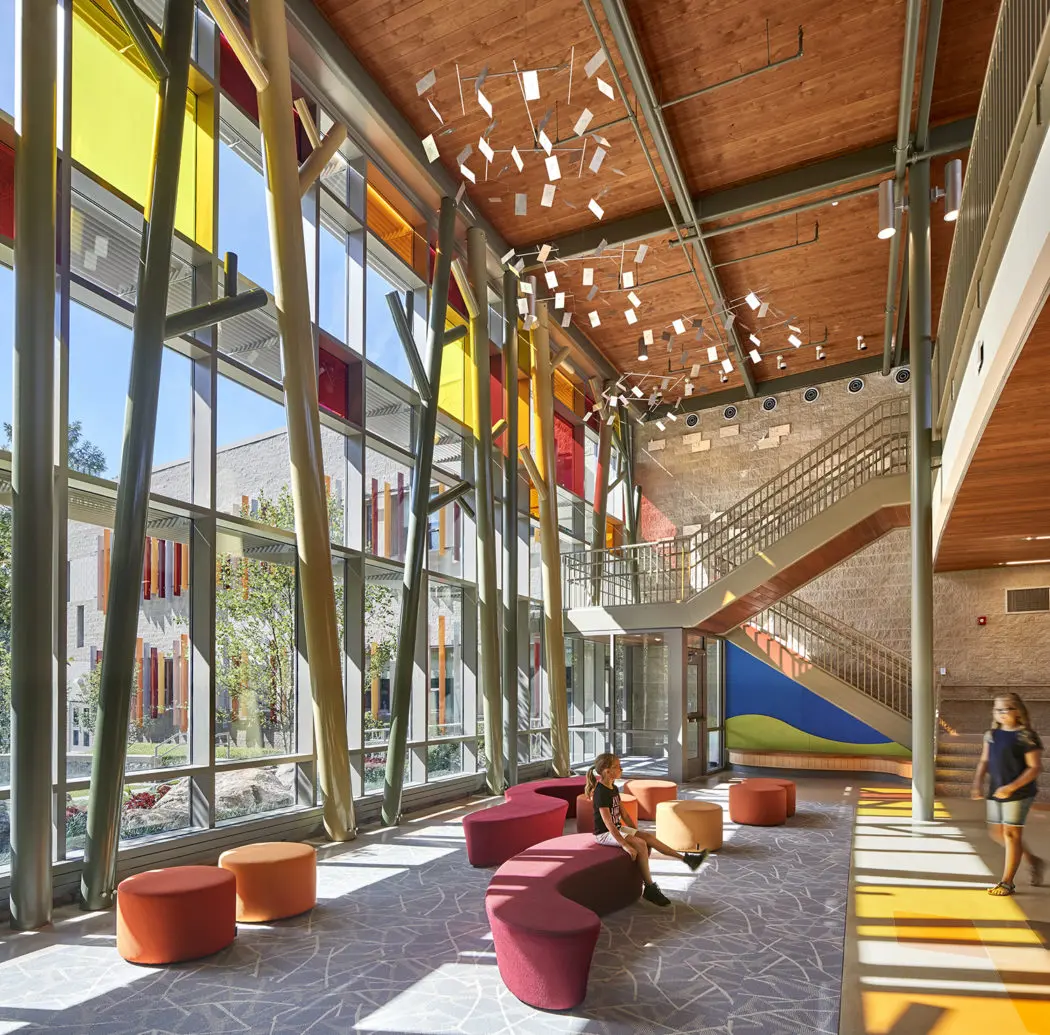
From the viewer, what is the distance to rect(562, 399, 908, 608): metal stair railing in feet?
46.6

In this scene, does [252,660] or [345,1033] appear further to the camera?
[252,660]

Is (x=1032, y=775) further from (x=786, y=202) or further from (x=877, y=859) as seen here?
(x=786, y=202)

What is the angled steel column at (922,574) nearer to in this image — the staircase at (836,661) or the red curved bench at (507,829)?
the staircase at (836,661)

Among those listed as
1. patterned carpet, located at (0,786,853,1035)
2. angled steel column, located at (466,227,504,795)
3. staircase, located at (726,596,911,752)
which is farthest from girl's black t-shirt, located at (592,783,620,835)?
staircase, located at (726,596,911,752)

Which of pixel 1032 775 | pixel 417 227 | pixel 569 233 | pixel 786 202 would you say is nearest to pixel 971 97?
pixel 786 202

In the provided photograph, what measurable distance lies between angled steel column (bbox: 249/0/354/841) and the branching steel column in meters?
6.16

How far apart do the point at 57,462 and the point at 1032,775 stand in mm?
7962

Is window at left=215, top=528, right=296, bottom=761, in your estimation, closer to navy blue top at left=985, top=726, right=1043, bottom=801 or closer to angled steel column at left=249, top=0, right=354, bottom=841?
angled steel column at left=249, top=0, right=354, bottom=841

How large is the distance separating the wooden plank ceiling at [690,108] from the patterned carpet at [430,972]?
27.2ft

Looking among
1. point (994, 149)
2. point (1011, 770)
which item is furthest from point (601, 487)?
point (994, 149)

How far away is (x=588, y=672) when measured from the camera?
1897cm

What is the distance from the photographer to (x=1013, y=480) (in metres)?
8.40

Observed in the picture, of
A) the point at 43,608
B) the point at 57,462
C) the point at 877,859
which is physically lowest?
the point at 877,859

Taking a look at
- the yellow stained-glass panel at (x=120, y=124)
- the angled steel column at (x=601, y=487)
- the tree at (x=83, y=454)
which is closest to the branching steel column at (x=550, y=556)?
the angled steel column at (x=601, y=487)
